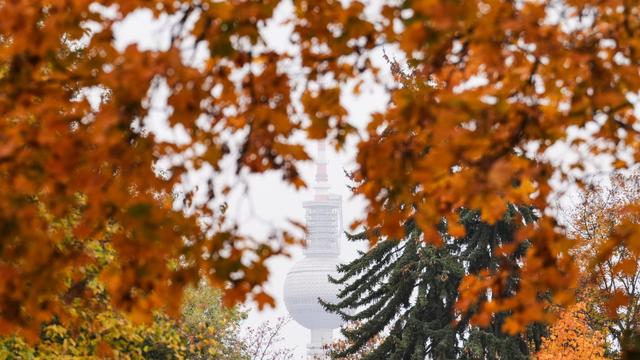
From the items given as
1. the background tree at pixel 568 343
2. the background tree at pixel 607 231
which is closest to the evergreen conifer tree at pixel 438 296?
the background tree at pixel 568 343

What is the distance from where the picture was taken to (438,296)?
2859 centimetres

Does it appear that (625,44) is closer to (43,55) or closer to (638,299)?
(43,55)

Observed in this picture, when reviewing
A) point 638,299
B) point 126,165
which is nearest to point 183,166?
point 126,165

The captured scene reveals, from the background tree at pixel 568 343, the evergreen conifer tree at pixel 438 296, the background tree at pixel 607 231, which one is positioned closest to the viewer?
the evergreen conifer tree at pixel 438 296

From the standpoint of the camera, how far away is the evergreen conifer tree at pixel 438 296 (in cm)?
2764

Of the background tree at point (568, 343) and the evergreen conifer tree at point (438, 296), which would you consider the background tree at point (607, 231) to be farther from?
the evergreen conifer tree at point (438, 296)

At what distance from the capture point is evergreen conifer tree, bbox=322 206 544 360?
90.7ft

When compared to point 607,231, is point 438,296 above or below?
below

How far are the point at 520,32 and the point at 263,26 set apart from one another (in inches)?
66.3

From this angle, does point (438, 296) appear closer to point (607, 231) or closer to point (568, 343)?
point (568, 343)

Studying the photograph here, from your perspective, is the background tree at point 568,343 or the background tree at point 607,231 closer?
the background tree at point 568,343

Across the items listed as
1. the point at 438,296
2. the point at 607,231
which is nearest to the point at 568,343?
the point at 438,296

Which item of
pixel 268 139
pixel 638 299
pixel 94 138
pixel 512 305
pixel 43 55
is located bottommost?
pixel 512 305

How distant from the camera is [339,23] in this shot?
6.93 m
